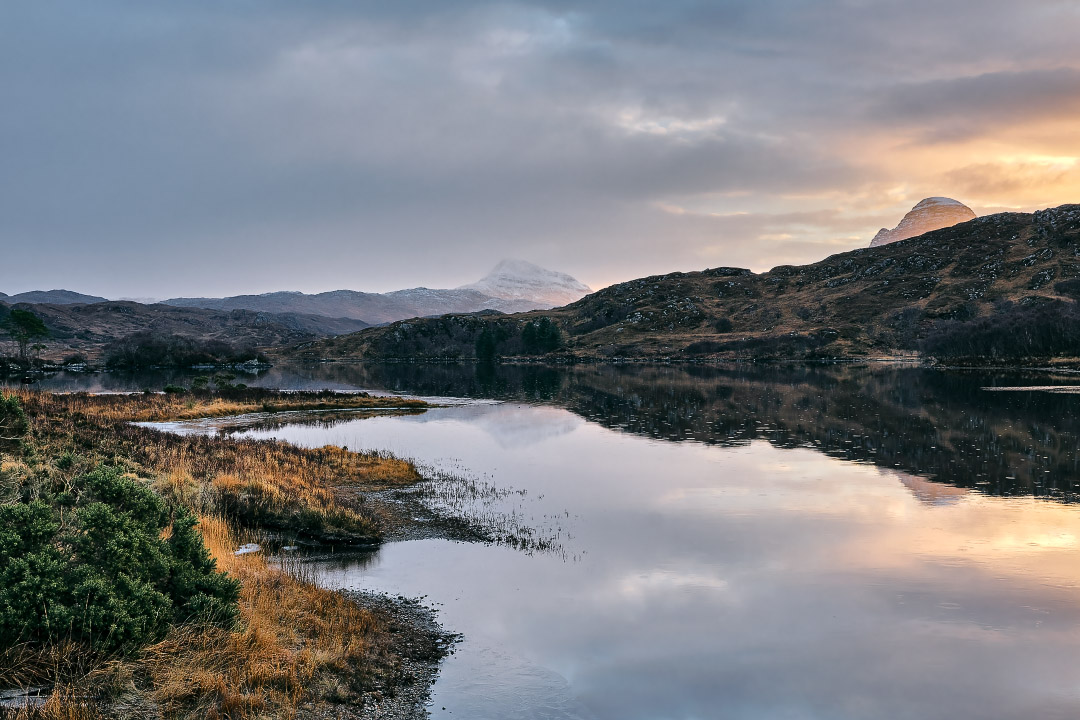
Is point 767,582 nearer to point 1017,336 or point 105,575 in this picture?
point 105,575

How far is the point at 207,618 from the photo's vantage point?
468 inches

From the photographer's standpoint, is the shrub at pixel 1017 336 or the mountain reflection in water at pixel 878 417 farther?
the shrub at pixel 1017 336

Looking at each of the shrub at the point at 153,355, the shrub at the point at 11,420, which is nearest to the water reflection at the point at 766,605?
the shrub at the point at 11,420

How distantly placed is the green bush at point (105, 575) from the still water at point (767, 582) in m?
4.75

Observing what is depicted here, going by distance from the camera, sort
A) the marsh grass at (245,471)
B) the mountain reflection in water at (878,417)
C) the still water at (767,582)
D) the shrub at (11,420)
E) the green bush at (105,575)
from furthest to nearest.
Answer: the mountain reflection in water at (878,417), the shrub at (11,420), the marsh grass at (245,471), the still water at (767,582), the green bush at (105,575)

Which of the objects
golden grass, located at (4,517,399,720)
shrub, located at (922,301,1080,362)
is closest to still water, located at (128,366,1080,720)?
golden grass, located at (4,517,399,720)

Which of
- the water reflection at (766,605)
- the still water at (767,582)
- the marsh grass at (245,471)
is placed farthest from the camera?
the marsh grass at (245,471)

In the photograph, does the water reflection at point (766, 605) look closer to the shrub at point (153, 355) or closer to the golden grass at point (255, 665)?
the golden grass at point (255, 665)

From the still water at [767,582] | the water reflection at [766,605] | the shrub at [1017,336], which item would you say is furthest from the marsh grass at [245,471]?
the shrub at [1017,336]

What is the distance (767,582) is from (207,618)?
14.3 metres

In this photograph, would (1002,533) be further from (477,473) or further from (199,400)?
(199,400)

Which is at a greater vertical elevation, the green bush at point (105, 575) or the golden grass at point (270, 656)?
the green bush at point (105, 575)

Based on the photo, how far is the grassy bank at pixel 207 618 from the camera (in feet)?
32.3

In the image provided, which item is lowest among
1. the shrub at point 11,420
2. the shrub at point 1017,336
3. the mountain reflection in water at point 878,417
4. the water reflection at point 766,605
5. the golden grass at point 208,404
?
the water reflection at point 766,605
